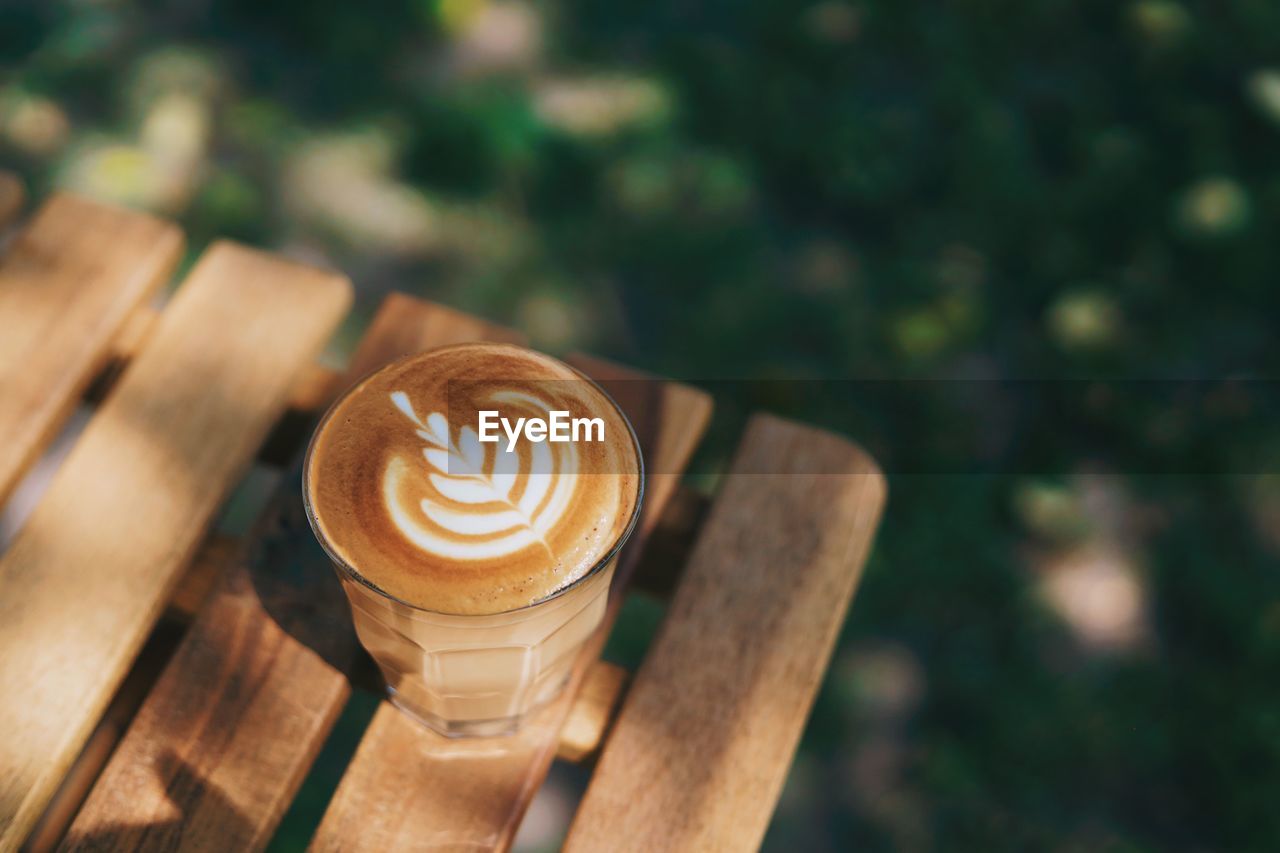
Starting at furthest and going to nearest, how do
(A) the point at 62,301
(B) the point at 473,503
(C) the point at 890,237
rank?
(C) the point at 890,237 < (A) the point at 62,301 < (B) the point at 473,503

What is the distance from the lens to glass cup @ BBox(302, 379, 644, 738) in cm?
70

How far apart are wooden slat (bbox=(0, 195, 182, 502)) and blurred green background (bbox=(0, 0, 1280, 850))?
1.98 ft

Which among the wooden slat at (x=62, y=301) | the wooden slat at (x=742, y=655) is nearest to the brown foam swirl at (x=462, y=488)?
the wooden slat at (x=742, y=655)

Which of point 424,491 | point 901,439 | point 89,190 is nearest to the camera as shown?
point 424,491

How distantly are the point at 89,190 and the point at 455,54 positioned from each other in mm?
638

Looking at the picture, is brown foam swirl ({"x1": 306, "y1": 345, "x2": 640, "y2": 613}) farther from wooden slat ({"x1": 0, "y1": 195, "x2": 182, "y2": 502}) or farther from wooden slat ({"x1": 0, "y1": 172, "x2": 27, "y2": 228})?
wooden slat ({"x1": 0, "y1": 172, "x2": 27, "y2": 228})

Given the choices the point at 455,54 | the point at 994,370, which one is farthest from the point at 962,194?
the point at 455,54

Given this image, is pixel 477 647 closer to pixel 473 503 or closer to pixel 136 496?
pixel 473 503

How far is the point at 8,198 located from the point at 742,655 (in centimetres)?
83

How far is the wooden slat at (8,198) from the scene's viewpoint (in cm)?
109

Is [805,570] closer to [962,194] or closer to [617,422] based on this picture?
[617,422]

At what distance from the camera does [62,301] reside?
1.01 m

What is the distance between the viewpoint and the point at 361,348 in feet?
3.35

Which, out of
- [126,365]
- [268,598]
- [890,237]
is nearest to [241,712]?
[268,598]
